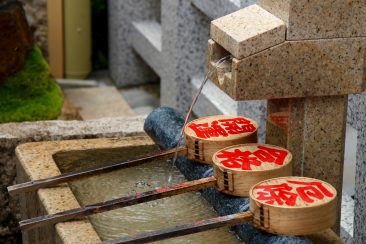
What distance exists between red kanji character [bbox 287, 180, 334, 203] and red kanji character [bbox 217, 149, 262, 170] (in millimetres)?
226

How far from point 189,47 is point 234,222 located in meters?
3.92

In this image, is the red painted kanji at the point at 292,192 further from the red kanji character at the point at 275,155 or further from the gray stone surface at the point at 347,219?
the gray stone surface at the point at 347,219

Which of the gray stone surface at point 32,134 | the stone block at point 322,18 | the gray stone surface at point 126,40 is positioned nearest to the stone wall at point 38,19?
the gray stone surface at point 126,40

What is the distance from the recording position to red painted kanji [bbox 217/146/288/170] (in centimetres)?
452

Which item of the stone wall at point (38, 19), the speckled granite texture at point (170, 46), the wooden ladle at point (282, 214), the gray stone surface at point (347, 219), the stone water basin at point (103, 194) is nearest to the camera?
the wooden ladle at point (282, 214)

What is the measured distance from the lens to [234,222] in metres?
4.25

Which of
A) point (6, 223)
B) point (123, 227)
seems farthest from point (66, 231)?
point (6, 223)

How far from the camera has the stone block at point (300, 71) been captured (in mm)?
4367

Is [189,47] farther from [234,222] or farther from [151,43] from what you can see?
[234,222]

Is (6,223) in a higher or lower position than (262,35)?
lower

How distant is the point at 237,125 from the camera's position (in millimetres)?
4945

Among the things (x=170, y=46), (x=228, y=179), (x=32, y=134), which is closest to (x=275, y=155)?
(x=228, y=179)

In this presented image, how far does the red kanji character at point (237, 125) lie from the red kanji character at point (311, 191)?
1.89 feet

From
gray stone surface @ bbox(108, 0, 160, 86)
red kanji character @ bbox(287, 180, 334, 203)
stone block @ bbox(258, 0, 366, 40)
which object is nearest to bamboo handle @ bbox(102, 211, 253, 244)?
red kanji character @ bbox(287, 180, 334, 203)
